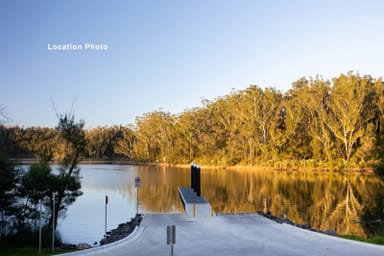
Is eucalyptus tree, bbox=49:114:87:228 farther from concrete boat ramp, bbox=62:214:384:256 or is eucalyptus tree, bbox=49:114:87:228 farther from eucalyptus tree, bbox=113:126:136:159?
eucalyptus tree, bbox=113:126:136:159

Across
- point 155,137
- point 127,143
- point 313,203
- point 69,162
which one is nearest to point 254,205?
point 313,203

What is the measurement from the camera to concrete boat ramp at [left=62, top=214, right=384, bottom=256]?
10445mm

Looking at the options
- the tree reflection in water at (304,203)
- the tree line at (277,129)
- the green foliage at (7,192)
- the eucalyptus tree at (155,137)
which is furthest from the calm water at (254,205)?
the eucalyptus tree at (155,137)

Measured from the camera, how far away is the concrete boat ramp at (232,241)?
1045 cm

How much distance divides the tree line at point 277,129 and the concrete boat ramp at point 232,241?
27368mm

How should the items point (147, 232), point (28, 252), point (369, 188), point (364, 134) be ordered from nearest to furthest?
point (28, 252), point (147, 232), point (369, 188), point (364, 134)

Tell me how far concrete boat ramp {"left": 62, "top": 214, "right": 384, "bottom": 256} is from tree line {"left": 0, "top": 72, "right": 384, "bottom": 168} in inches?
1077

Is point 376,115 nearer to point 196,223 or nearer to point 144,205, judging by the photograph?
point 144,205

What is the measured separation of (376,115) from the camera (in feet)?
190

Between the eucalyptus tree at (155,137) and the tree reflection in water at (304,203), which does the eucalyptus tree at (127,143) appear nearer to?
the eucalyptus tree at (155,137)

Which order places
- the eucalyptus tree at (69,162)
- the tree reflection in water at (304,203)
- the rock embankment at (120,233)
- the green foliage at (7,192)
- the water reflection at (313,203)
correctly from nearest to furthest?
1. the rock embankment at (120,233)
2. the green foliage at (7,192)
3. the eucalyptus tree at (69,162)
4. the water reflection at (313,203)
5. the tree reflection in water at (304,203)

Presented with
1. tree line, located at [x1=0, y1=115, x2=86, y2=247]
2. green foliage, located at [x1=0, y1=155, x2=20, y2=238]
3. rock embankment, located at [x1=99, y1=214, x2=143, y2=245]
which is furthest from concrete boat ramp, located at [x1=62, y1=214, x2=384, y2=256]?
green foliage, located at [x1=0, y1=155, x2=20, y2=238]

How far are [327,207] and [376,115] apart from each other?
40884 mm

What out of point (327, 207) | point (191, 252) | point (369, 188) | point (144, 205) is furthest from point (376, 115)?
point (191, 252)
